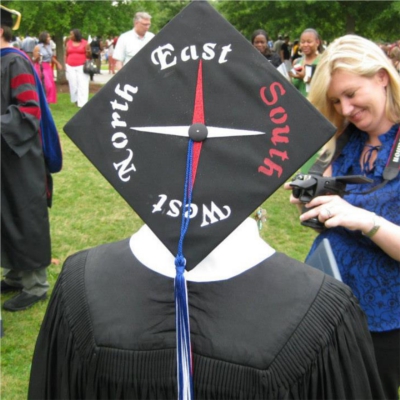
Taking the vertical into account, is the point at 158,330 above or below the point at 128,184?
below

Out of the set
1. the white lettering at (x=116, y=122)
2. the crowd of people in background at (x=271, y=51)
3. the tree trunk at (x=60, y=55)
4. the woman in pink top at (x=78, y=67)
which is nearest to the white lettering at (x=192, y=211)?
the white lettering at (x=116, y=122)

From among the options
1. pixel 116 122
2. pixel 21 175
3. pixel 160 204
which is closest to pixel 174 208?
pixel 160 204

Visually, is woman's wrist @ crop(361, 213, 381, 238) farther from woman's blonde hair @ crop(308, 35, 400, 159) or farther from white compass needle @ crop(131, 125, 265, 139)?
white compass needle @ crop(131, 125, 265, 139)

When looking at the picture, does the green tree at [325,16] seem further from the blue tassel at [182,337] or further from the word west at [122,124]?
the blue tassel at [182,337]

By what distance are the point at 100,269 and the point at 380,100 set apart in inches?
45.8

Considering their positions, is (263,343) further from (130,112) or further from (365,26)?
(365,26)

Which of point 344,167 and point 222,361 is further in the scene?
point 344,167

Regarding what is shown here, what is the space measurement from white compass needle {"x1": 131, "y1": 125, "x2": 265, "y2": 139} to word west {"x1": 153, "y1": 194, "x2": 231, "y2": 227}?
0.49 ft

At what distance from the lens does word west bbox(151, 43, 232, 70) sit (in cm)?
122

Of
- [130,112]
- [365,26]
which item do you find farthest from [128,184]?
[365,26]

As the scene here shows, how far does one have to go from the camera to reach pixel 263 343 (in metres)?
1.12

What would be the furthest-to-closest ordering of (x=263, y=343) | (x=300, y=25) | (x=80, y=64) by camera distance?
1. (x=300, y=25)
2. (x=80, y=64)
3. (x=263, y=343)

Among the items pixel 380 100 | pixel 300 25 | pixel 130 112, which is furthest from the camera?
pixel 300 25

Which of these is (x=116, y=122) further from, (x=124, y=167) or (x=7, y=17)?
(x=7, y=17)
